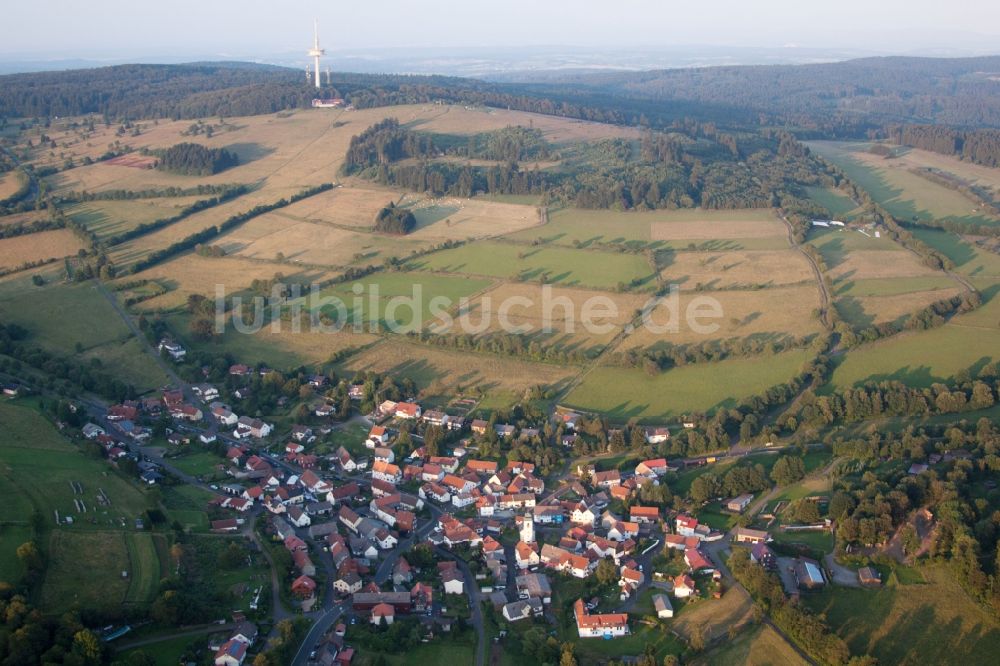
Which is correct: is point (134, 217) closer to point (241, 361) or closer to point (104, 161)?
point (104, 161)

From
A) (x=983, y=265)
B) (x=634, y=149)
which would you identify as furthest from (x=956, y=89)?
(x=983, y=265)

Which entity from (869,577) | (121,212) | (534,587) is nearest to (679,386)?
(869,577)

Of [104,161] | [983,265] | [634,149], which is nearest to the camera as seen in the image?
[983,265]

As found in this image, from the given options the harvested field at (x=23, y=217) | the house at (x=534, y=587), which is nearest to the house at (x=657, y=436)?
the house at (x=534, y=587)

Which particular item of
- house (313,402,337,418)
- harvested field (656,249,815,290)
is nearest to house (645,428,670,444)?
house (313,402,337,418)

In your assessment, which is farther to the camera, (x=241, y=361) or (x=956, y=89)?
(x=956, y=89)

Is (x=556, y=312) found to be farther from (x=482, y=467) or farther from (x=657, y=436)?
(x=482, y=467)
